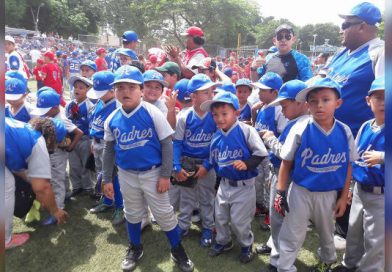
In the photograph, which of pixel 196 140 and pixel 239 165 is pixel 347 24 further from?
pixel 196 140

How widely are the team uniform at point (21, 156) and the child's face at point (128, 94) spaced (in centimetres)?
101

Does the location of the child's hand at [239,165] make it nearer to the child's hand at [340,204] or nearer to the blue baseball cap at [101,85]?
the child's hand at [340,204]

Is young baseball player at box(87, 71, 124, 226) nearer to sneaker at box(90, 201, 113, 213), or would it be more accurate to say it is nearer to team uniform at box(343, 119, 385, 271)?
sneaker at box(90, 201, 113, 213)

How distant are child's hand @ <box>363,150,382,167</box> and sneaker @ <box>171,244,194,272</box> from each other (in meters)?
1.77

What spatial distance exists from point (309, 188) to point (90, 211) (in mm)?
2852

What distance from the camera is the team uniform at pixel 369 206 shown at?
243 cm

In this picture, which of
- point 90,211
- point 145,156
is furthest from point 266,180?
point 90,211

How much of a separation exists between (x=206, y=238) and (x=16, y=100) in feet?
8.98

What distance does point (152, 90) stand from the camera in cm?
364

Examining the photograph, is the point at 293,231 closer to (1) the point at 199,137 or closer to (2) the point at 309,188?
(2) the point at 309,188

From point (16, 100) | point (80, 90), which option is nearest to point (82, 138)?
point (80, 90)

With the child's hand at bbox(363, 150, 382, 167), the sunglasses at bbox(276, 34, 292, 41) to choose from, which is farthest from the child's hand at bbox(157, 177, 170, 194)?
the sunglasses at bbox(276, 34, 292, 41)

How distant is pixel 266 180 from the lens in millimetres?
3945

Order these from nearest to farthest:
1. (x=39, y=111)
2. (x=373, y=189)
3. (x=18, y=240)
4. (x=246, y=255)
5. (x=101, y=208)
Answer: (x=373, y=189)
(x=246, y=255)
(x=18, y=240)
(x=39, y=111)
(x=101, y=208)
